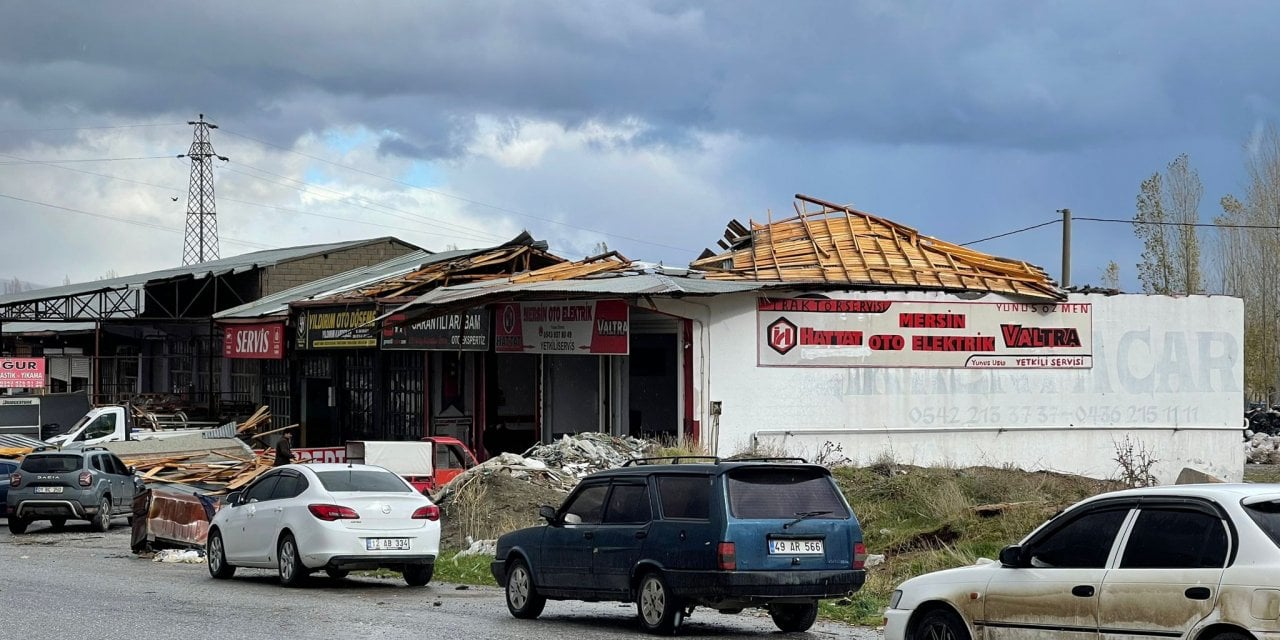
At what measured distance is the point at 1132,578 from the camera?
8430mm

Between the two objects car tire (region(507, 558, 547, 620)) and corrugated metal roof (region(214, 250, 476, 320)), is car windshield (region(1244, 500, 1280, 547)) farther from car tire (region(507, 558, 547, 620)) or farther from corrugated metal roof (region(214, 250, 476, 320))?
corrugated metal roof (region(214, 250, 476, 320))

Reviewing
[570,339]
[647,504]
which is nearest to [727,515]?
[647,504]

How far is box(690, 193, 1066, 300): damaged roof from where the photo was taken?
30109 mm

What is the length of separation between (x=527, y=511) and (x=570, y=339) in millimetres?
7516

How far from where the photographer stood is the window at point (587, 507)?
43.7ft

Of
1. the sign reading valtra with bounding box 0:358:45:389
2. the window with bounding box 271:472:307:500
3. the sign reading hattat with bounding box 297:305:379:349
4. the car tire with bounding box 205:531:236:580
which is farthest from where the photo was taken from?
the sign reading valtra with bounding box 0:358:45:389

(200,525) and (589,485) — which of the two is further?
(200,525)

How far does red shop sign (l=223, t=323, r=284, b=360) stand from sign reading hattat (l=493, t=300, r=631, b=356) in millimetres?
9995

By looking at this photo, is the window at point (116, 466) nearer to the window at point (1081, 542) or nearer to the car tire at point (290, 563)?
the car tire at point (290, 563)

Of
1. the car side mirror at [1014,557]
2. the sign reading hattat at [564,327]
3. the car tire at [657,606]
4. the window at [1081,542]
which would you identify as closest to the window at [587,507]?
the car tire at [657,606]

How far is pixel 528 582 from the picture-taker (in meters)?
13.8

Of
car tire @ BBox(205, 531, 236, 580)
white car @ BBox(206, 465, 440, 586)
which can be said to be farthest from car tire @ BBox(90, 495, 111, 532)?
white car @ BBox(206, 465, 440, 586)

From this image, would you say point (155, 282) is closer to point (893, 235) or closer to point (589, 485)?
point (893, 235)

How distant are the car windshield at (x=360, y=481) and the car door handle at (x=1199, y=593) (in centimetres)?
1083
